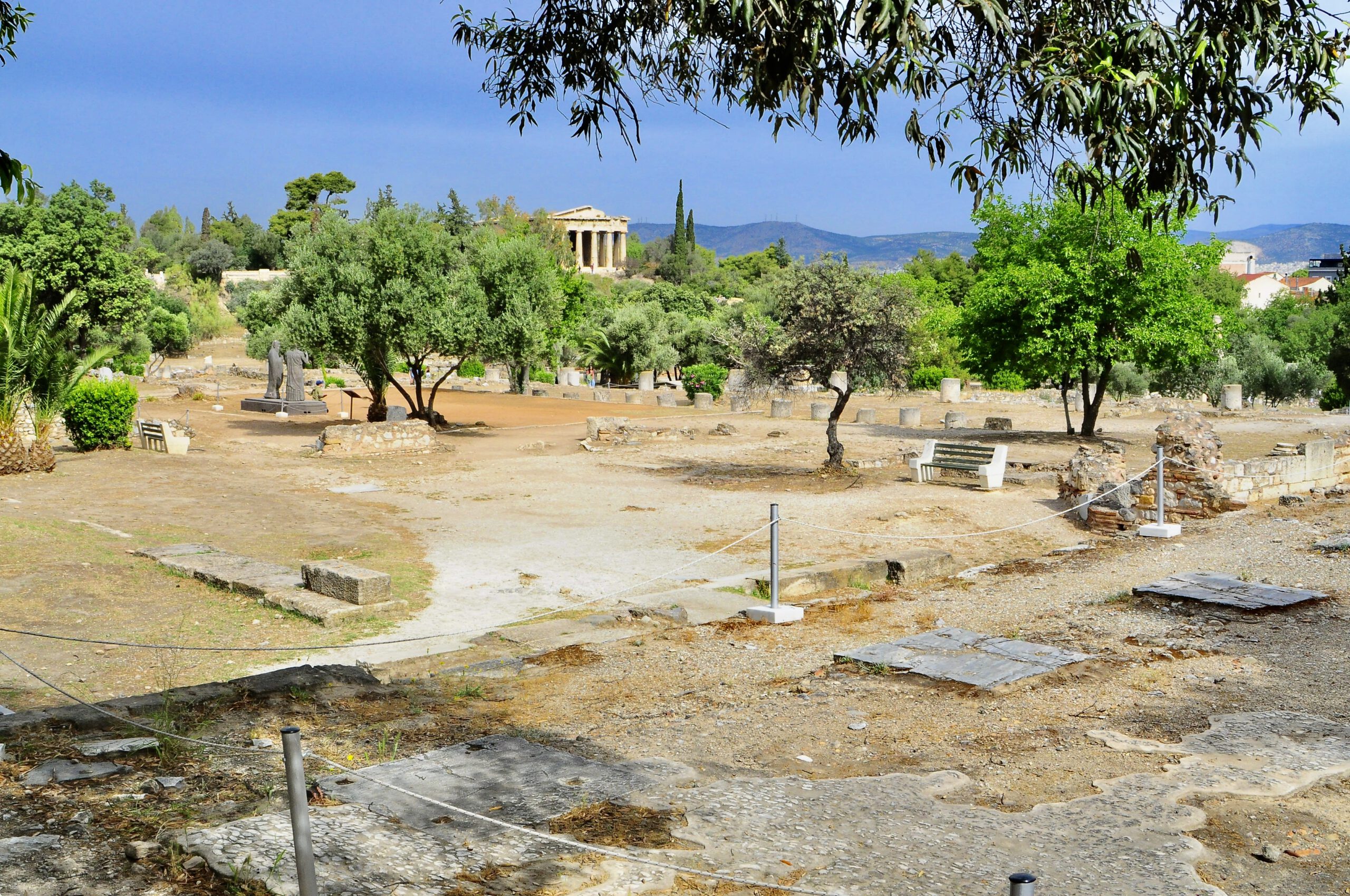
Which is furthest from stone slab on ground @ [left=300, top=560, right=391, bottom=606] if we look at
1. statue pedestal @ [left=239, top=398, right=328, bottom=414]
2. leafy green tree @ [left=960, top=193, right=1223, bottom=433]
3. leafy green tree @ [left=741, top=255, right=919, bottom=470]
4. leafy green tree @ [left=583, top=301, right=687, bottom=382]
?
leafy green tree @ [left=583, top=301, right=687, bottom=382]

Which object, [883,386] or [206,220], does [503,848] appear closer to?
[883,386]

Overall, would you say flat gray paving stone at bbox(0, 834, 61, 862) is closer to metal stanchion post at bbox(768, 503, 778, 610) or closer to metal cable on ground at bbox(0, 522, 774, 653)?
metal cable on ground at bbox(0, 522, 774, 653)

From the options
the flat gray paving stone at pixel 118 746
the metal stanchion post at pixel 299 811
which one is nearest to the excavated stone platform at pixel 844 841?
the metal stanchion post at pixel 299 811

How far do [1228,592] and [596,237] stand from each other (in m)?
125

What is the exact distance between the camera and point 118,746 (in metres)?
5.52

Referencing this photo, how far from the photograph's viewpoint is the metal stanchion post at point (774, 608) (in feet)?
31.3

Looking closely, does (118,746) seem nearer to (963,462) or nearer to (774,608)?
(774,608)

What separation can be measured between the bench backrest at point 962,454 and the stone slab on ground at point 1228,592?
8.30 meters

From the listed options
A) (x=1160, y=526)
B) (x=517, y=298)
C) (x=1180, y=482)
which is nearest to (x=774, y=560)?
(x=1160, y=526)

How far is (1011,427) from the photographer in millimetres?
31438

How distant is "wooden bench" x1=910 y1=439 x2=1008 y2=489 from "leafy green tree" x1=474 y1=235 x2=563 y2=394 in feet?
33.9

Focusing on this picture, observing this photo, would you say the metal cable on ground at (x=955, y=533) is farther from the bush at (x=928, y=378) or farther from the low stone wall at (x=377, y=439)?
the bush at (x=928, y=378)

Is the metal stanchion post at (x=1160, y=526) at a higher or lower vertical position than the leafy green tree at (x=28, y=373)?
lower

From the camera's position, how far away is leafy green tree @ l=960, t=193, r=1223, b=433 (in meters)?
23.3
